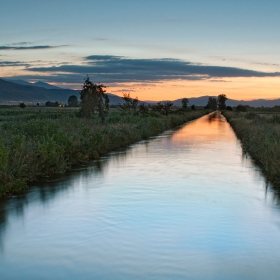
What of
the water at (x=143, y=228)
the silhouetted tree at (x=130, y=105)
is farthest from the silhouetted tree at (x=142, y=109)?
the water at (x=143, y=228)

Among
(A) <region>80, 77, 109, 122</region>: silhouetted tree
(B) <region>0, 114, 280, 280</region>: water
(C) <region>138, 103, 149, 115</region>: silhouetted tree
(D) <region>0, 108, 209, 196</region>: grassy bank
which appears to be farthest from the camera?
(C) <region>138, 103, 149, 115</region>: silhouetted tree

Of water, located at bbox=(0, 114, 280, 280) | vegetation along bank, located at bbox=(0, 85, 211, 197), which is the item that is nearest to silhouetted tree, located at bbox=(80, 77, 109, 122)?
vegetation along bank, located at bbox=(0, 85, 211, 197)

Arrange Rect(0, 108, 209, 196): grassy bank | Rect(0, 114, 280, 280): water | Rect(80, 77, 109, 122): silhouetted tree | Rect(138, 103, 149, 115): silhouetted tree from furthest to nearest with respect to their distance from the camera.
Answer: Rect(138, 103, 149, 115): silhouetted tree
Rect(80, 77, 109, 122): silhouetted tree
Rect(0, 108, 209, 196): grassy bank
Rect(0, 114, 280, 280): water

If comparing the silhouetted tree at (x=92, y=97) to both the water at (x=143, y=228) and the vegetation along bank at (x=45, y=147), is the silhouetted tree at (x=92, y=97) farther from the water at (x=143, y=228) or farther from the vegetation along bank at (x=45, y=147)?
the water at (x=143, y=228)

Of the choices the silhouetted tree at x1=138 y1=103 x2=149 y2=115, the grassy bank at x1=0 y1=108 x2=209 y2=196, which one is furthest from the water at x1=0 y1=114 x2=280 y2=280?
the silhouetted tree at x1=138 y1=103 x2=149 y2=115

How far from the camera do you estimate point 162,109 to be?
6512cm

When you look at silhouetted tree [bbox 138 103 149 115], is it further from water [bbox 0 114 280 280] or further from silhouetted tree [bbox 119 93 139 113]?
water [bbox 0 114 280 280]

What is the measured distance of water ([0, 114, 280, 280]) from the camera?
24.5 feet

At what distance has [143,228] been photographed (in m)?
9.70

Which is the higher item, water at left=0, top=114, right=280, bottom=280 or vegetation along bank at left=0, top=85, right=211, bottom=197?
vegetation along bank at left=0, top=85, right=211, bottom=197

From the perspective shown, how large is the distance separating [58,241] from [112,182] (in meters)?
6.67

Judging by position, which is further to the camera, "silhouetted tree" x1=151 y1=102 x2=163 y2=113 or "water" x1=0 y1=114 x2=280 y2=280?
"silhouetted tree" x1=151 y1=102 x2=163 y2=113

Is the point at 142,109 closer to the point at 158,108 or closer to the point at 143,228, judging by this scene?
the point at 158,108

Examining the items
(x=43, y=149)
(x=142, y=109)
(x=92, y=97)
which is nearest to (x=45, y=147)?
(x=43, y=149)
